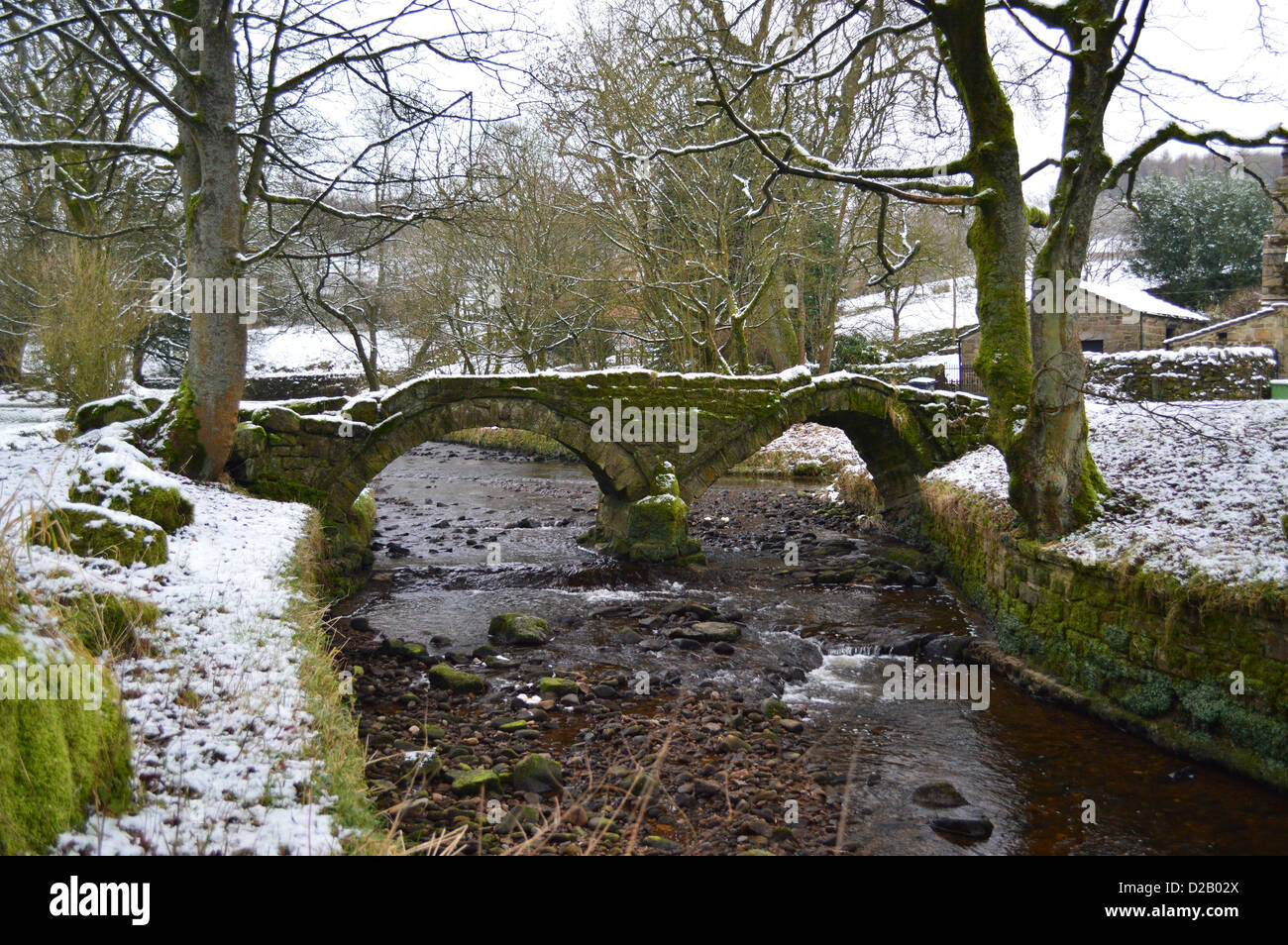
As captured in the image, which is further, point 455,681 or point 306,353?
point 306,353

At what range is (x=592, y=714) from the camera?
6.92 m

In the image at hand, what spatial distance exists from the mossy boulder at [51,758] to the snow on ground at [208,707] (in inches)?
3.3

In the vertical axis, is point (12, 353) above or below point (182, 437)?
above

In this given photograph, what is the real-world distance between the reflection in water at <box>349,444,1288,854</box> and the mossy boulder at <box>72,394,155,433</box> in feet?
11.0

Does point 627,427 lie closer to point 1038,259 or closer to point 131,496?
point 1038,259

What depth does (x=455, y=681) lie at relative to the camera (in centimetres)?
736

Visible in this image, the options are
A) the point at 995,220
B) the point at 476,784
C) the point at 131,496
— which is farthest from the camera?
Answer: the point at 995,220

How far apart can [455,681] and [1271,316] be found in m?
22.4

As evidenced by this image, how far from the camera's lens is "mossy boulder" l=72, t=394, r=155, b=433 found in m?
9.57

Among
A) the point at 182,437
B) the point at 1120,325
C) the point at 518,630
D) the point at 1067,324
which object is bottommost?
the point at 518,630

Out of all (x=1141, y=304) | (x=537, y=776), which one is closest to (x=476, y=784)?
(x=537, y=776)

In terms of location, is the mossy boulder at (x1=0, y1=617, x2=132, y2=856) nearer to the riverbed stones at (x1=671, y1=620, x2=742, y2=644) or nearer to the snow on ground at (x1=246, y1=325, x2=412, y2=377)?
the riverbed stones at (x1=671, y1=620, x2=742, y2=644)
